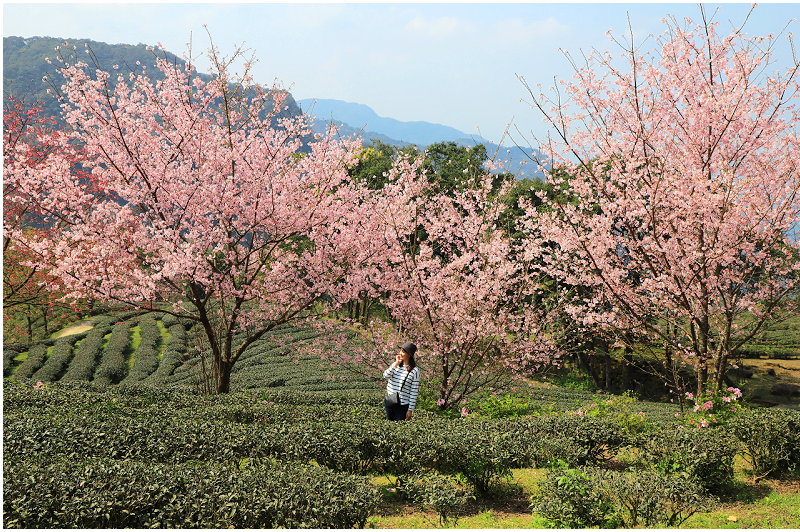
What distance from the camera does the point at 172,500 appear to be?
4.21 meters

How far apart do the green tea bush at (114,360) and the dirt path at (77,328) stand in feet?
8.51

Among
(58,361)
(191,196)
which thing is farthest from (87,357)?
(191,196)

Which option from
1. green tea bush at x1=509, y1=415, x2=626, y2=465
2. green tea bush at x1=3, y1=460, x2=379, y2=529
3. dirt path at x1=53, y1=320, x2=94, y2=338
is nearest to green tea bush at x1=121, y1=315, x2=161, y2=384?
dirt path at x1=53, y1=320, x2=94, y2=338

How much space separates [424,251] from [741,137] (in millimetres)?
6055

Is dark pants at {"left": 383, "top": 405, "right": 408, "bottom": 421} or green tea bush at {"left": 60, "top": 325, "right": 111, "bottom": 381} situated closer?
dark pants at {"left": 383, "top": 405, "right": 408, "bottom": 421}

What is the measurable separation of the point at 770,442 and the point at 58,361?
2721cm

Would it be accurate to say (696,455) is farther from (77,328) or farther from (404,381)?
(77,328)

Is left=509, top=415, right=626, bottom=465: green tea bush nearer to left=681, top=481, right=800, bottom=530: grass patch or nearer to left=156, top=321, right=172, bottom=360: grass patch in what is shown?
left=681, top=481, right=800, bottom=530: grass patch

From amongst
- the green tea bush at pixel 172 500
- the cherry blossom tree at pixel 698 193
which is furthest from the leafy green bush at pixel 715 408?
the green tea bush at pixel 172 500

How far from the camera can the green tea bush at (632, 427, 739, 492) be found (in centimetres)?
565

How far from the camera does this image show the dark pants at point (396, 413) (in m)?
7.24

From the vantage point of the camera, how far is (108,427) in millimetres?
6242

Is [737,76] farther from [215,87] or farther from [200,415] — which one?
[200,415]

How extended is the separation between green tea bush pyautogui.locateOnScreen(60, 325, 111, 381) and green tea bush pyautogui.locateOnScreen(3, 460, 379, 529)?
1913 centimetres
